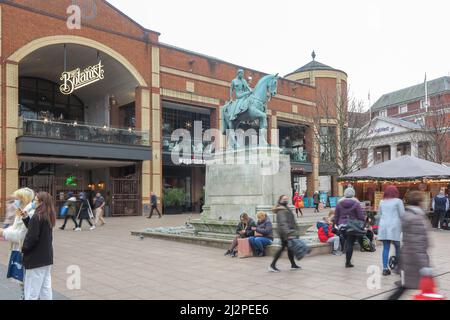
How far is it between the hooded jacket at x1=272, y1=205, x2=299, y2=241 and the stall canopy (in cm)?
1077

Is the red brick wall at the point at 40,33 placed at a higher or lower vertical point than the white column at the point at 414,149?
higher

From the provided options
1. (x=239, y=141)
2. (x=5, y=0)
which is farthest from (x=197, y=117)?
(x=239, y=141)

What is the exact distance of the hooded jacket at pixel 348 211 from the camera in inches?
342

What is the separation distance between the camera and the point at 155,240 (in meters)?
13.7

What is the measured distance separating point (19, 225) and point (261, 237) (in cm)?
596

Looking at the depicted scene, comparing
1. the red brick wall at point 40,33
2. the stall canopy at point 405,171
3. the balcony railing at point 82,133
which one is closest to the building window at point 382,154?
the balcony railing at point 82,133

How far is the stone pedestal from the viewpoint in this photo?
13.0 m

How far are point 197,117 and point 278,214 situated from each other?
90.9ft

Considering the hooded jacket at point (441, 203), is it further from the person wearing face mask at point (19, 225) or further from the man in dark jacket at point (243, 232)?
the person wearing face mask at point (19, 225)

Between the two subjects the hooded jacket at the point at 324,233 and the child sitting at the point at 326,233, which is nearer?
the child sitting at the point at 326,233

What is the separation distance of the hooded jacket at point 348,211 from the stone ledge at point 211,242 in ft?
5.60

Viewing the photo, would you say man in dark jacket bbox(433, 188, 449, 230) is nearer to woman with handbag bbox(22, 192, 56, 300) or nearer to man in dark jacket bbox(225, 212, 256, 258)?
man in dark jacket bbox(225, 212, 256, 258)

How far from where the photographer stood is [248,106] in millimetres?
13883

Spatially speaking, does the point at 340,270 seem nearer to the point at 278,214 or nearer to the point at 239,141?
the point at 278,214
